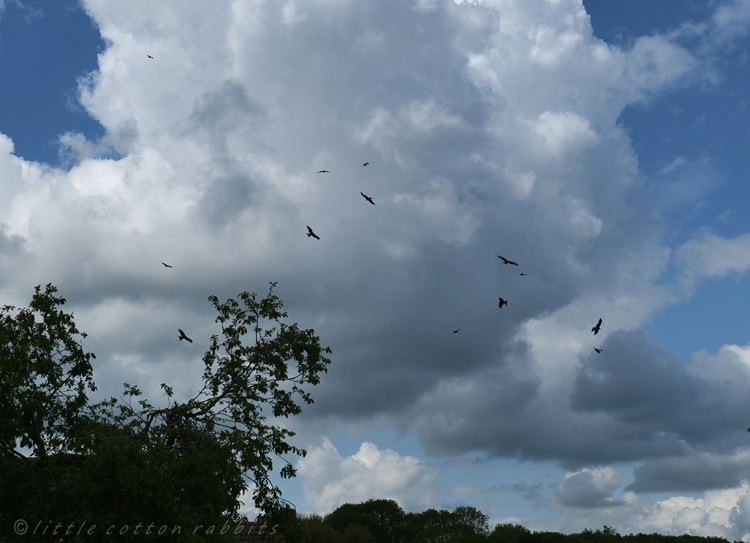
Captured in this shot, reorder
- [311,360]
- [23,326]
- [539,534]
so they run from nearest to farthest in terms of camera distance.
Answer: [23,326] → [311,360] → [539,534]

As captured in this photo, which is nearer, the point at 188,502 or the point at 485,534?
the point at 188,502

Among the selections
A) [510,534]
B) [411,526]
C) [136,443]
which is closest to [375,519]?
[411,526]

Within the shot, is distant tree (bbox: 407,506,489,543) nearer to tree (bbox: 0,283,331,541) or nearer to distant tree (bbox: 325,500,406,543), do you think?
distant tree (bbox: 325,500,406,543)

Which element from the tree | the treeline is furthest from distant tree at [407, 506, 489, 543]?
the tree

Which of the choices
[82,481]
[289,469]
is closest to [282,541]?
[289,469]

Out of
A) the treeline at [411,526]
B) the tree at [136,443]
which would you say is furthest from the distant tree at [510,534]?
the tree at [136,443]

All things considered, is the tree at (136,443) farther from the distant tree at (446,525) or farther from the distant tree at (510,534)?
the distant tree at (446,525)

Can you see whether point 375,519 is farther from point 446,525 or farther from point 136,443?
point 136,443

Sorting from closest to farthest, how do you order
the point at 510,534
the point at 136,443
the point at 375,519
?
the point at 136,443, the point at 510,534, the point at 375,519

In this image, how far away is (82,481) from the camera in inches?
769

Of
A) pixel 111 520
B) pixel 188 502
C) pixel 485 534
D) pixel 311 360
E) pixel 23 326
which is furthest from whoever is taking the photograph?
pixel 485 534

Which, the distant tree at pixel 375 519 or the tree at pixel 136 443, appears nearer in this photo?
the tree at pixel 136 443

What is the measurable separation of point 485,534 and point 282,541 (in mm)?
80951

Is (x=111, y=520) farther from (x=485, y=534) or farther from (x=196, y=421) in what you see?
(x=485, y=534)
